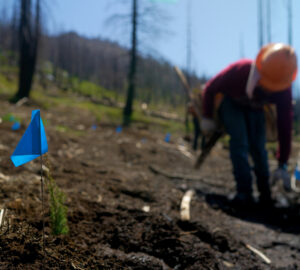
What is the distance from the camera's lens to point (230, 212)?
273 centimetres

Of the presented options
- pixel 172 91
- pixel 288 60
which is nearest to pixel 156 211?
pixel 288 60

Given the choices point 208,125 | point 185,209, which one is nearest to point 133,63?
point 208,125

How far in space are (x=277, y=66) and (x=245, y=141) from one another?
845 mm

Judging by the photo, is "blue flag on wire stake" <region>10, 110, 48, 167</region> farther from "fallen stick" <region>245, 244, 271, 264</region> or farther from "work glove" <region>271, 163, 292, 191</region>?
"work glove" <region>271, 163, 292, 191</region>

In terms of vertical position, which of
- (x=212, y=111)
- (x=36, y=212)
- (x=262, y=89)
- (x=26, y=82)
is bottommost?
(x=36, y=212)

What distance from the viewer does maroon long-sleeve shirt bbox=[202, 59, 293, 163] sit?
2889 millimetres

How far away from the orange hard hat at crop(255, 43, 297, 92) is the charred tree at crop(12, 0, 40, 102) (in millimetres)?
9229

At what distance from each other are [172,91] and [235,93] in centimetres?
7014

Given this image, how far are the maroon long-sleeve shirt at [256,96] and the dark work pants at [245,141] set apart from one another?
12cm

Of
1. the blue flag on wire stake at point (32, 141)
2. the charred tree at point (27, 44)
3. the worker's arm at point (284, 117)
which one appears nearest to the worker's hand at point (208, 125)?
the worker's arm at point (284, 117)

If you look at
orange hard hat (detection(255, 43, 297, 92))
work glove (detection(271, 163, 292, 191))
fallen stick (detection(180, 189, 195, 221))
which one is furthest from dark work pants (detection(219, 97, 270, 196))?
fallen stick (detection(180, 189, 195, 221))

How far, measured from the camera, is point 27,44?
10047 mm

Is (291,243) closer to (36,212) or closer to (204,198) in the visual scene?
(204,198)

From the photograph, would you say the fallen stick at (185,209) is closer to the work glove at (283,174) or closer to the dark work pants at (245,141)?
the dark work pants at (245,141)
